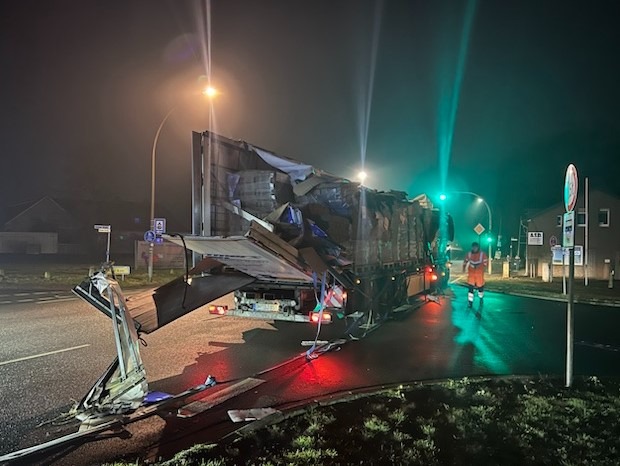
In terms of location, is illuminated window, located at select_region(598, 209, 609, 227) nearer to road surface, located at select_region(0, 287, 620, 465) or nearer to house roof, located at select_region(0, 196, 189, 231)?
road surface, located at select_region(0, 287, 620, 465)

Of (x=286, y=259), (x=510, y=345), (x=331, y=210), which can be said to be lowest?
(x=510, y=345)

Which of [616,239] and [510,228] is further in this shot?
[510,228]

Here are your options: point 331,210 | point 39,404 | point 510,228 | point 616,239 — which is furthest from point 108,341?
point 510,228

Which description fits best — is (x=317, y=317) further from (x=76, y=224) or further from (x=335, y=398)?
(x=76, y=224)

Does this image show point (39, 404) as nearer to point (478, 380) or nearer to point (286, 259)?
point (286, 259)

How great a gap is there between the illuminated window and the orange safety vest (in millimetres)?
25898

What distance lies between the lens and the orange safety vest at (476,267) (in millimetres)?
14266

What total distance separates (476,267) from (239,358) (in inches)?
357

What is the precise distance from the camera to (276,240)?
703 centimetres

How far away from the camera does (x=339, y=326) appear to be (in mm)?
10906

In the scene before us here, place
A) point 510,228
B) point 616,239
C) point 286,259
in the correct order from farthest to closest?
point 510,228 < point 616,239 < point 286,259

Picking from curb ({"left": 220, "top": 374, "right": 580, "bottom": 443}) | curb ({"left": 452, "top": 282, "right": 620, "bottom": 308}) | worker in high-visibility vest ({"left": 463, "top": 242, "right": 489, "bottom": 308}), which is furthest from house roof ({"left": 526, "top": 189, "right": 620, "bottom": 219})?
curb ({"left": 220, "top": 374, "right": 580, "bottom": 443})

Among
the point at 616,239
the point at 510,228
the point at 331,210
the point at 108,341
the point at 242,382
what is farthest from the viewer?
the point at 510,228

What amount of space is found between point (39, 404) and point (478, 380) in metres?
5.22
